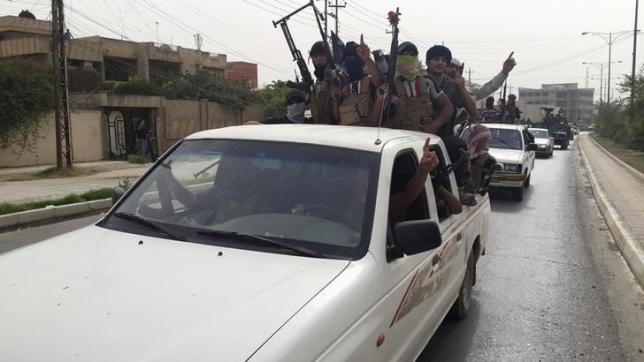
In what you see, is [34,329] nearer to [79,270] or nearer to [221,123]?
[79,270]

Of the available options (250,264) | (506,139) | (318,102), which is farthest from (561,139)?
(250,264)

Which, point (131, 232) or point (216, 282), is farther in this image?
point (131, 232)

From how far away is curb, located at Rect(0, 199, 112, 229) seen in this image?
9062 millimetres

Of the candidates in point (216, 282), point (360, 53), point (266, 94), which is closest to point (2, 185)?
point (360, 53)

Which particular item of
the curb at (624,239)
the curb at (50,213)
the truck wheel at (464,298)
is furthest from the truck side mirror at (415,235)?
the curb at (50,213)

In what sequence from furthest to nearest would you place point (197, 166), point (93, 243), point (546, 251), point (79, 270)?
point (546, 251) < point (197, 166) < point (93, 243) < point (79, 270)

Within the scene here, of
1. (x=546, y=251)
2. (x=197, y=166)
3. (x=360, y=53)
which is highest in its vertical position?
(x=360, y=53)

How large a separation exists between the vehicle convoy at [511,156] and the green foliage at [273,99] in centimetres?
2275

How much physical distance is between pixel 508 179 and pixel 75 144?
730 inches

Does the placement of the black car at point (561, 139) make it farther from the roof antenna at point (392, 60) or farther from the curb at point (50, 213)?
the roof antenna at point (392, 60)

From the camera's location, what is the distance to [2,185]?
1501 centimetres

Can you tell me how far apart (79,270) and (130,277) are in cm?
28

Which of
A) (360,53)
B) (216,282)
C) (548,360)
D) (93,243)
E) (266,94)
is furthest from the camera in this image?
(266,94)

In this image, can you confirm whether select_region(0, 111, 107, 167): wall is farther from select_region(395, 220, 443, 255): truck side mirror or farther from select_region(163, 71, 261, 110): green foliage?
Result: select_region(395, 220, 443, 255): truck side mirror
